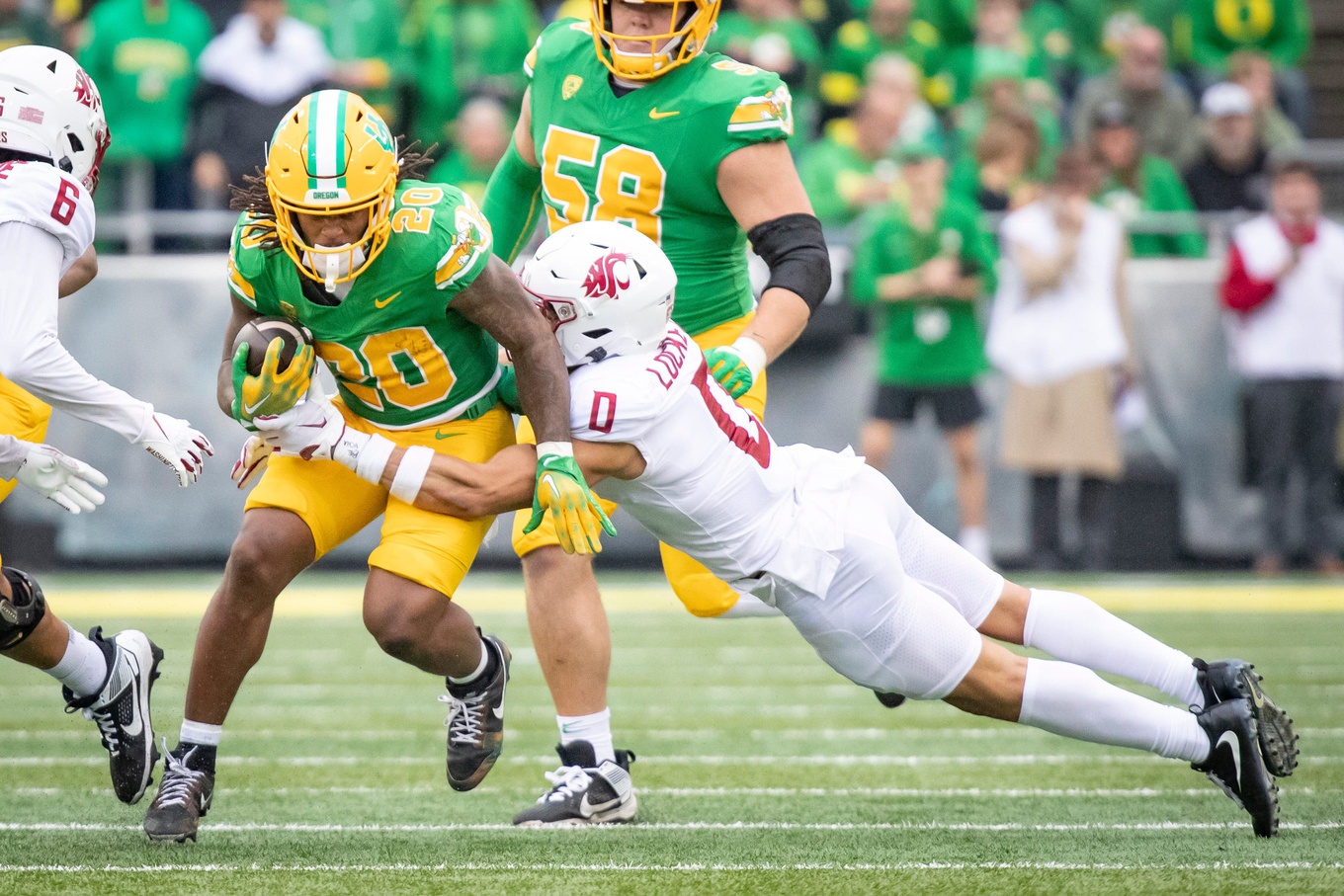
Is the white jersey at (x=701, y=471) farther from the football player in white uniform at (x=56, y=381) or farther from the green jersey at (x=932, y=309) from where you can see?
the green jersey at (x=932, y=309)

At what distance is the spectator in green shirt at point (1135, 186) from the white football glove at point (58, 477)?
699cm

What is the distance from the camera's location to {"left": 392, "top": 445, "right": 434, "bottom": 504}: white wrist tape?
12.4 feet

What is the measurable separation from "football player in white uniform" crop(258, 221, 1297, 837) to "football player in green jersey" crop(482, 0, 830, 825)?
1.25ft

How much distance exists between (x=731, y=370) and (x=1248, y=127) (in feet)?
22.9

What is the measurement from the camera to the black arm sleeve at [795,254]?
4.32 metres

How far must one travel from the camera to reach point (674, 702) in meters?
5.99

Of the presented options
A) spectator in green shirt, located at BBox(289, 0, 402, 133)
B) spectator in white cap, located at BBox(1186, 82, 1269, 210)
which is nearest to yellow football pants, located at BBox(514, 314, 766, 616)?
spectator in green shirt, located at BBox(289, 0, 402, 133)

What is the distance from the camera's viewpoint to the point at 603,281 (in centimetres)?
374

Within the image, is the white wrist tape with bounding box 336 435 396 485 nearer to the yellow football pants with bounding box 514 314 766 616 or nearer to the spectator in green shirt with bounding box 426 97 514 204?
the yellow football pants with bounding box 514 314 766 616

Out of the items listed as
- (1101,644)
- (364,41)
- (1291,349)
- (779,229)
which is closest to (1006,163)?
(1291,349)

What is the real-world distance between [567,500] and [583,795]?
87cm

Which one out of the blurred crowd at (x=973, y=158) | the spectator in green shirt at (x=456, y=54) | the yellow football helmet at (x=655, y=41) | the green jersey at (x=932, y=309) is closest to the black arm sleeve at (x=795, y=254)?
the yellow football helmet at (x=655, y=41)

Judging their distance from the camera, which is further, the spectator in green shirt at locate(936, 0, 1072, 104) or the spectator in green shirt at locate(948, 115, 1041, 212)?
the spectator in green shirt at locate(936, 0, 1072, 104)

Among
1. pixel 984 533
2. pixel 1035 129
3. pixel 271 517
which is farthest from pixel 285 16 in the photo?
pixel 271 517
